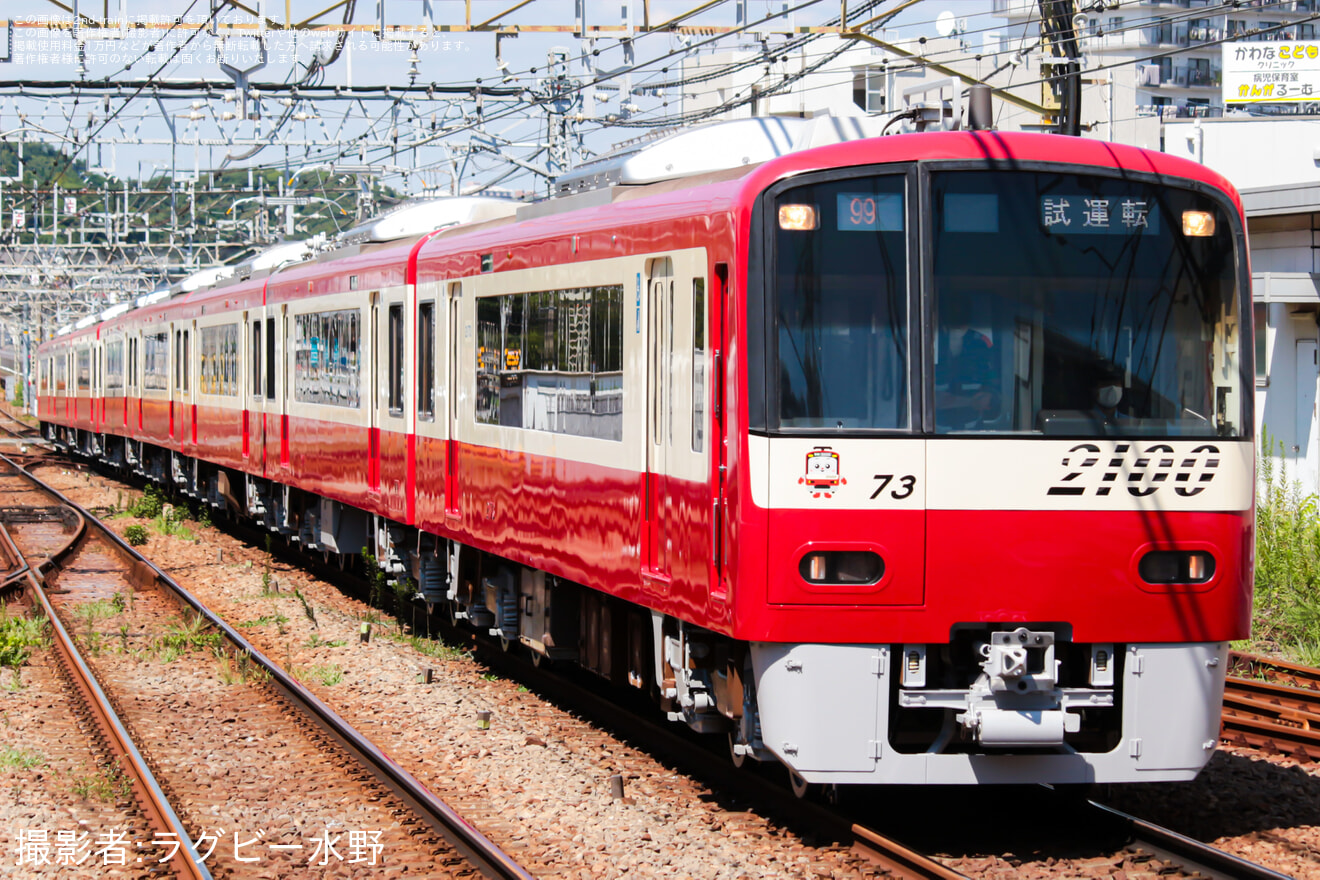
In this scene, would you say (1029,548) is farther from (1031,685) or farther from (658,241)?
(658,241)

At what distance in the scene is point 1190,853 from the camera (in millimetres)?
6359

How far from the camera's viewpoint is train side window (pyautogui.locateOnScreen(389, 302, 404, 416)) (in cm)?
1231

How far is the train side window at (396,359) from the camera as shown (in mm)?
12312

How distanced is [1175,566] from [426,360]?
6.52m

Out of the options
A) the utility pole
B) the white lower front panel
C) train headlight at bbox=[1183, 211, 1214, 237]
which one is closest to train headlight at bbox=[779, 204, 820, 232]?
train headlight at bbox=[1183, 211, 1214, 237]

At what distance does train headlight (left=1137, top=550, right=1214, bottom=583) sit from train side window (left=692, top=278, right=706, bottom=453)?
6.14ft

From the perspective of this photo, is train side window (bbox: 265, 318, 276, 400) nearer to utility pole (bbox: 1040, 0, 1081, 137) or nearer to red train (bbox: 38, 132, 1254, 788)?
utility pole (bbox: 1040, 0, 1081, 137)

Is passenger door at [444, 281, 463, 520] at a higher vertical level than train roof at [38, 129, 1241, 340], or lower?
lower

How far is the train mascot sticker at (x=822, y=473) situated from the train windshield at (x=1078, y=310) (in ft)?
1.42

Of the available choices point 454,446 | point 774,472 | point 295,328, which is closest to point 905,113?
point 774,472

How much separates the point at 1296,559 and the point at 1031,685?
6.21m

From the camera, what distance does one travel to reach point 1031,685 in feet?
20.6

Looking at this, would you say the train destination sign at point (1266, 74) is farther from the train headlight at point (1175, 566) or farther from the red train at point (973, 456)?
the train headlight at point (1175, 566)

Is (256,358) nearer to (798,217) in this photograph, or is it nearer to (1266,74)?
(798,217)
